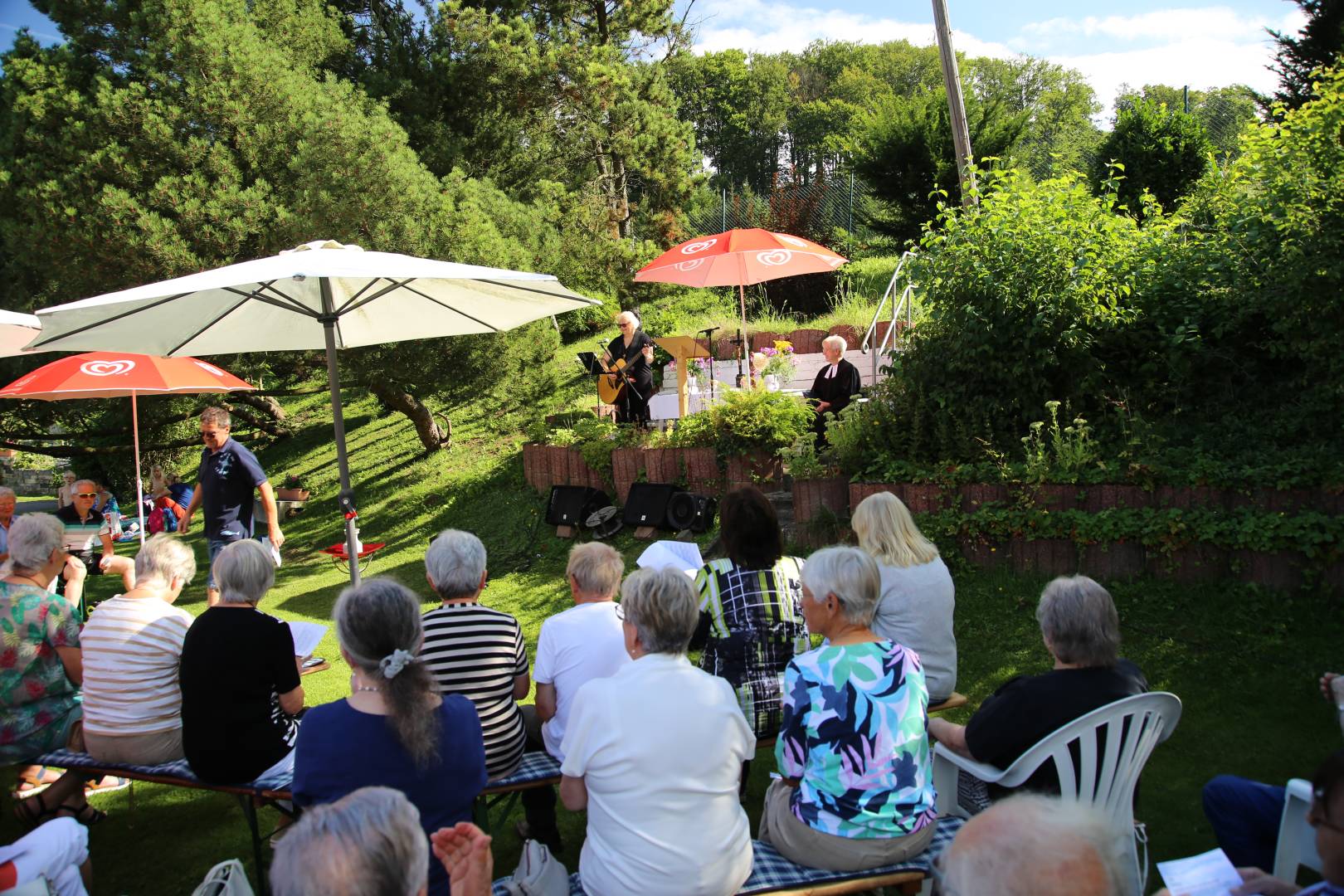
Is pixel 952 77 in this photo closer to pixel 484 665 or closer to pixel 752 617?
pixel 752 617

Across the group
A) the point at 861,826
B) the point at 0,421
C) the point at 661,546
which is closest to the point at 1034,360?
the point at 661,546

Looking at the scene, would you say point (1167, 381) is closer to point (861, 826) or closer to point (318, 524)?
point (861, 826)

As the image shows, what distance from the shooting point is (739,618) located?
327cm

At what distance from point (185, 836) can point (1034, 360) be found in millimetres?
5267

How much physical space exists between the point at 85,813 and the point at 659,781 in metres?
2.81

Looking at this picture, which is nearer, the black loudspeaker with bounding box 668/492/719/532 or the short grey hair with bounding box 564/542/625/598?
the short grey hair with bounding box 564/542/625/598

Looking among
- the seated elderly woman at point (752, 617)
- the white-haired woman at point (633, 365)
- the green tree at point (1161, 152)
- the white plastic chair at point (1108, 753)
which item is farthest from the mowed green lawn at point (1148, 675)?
the green tree at point (1161, 152)

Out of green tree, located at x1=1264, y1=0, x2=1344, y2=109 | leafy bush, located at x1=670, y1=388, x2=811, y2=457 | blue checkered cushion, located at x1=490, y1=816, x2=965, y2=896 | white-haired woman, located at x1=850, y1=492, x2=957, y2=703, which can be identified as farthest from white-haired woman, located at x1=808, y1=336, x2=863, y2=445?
green tree, located at x1=1264, y1=0, x2=1344, y2=109

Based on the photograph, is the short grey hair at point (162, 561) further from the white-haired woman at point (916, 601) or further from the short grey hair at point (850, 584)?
the white-haired woman at point (916, 601)

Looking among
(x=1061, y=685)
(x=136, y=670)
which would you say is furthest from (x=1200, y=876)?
(x=136, y=670)

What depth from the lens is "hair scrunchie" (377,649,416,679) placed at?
2355 mm

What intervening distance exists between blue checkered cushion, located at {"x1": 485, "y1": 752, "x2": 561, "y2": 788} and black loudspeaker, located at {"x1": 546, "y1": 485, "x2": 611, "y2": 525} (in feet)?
14.8

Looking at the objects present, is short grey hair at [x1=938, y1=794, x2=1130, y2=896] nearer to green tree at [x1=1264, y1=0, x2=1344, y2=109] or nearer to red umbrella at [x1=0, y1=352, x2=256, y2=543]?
red umbrella at [x1=0, y1=352, x2=256, y2=543]

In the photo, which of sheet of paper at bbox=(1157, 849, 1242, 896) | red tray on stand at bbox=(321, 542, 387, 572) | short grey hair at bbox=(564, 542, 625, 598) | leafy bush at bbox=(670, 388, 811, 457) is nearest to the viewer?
sheet of paper at bbox=(1157, 849, 1242, 896)
